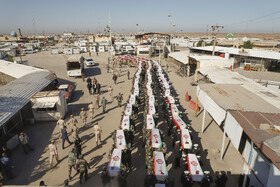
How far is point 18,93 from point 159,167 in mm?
12153

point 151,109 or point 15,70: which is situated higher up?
point 15,70

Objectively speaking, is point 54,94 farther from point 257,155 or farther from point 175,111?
point 257,155

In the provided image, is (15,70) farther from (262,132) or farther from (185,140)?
(262,132)

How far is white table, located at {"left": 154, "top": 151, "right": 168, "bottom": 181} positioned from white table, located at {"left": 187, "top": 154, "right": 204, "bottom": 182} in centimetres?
105

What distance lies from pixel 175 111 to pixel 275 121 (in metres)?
5.82

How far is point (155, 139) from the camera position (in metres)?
8.96

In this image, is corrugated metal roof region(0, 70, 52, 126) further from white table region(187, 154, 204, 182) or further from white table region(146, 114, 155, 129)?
white table region(187, 154, 204, 182)

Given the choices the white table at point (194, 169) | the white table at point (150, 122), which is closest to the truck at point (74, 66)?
the white table at point (150, 122)

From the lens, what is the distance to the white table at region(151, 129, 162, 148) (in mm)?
8605

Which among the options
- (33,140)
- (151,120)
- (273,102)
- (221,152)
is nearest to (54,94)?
(33,140)

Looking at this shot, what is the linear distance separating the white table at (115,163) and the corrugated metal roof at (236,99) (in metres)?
5.58

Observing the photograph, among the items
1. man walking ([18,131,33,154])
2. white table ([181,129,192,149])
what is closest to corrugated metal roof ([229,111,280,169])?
white table ([181,129,192,149])

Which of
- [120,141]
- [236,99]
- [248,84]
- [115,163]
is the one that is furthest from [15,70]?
[248,84]

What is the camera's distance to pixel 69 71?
25.0 metres
